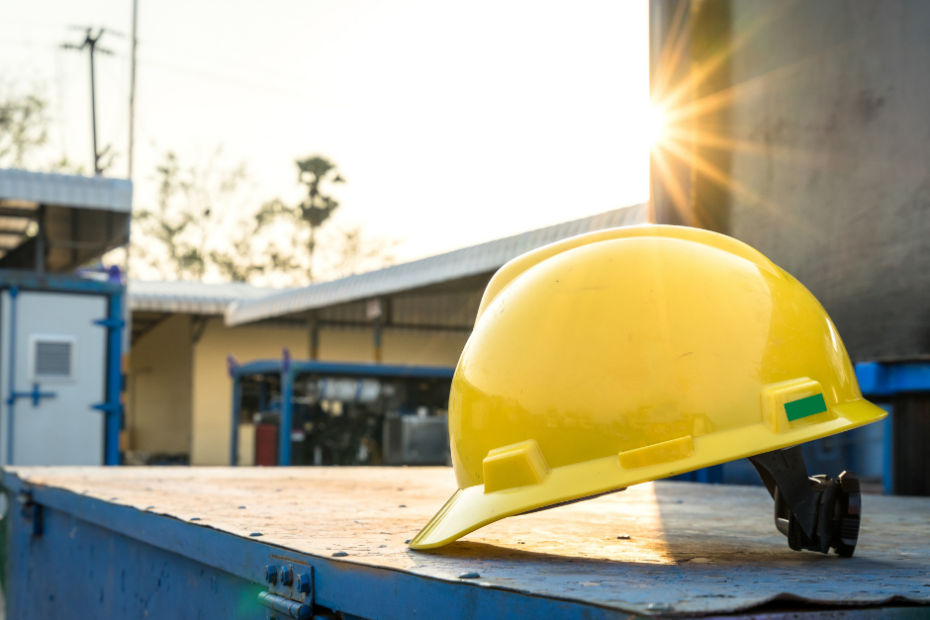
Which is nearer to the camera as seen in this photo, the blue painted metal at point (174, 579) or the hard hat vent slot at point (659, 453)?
the blue painted metal at point (174, 579)

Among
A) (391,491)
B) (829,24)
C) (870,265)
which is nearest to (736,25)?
(829,24)

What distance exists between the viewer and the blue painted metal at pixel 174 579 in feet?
3.76

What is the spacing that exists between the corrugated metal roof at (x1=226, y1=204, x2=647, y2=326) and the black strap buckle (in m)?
7.05

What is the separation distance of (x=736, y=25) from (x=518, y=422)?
4015 millimetres

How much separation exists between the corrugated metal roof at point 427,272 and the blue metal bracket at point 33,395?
4.94 m

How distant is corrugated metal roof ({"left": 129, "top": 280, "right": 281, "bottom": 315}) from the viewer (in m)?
21.1

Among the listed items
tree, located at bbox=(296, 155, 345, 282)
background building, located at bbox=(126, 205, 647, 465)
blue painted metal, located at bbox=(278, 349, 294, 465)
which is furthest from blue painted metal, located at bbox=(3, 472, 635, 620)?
tree, located at bbox=(296, 155, 345, 282)

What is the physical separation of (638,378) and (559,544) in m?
0.44

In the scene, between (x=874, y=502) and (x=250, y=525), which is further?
(x=874, y=502)

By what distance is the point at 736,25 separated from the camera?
492 cm

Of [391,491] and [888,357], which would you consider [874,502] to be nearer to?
[888,357]

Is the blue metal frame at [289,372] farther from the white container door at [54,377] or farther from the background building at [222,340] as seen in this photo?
the background building at [222,340]

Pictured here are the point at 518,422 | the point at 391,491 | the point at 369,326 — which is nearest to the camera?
→ the point at 518,422

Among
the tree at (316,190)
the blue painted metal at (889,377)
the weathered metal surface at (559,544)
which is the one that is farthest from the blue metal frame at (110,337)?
the tree at (316,190)
